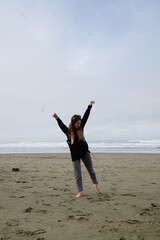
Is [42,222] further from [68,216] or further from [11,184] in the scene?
[11,184]

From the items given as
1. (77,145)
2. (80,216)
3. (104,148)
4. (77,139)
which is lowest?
(80,216)

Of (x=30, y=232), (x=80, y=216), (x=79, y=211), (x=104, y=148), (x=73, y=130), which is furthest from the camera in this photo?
(x=104, y=148)

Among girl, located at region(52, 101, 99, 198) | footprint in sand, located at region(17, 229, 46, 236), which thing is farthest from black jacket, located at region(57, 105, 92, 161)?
footprint in sand, located at region(17, 229, 46, 236)

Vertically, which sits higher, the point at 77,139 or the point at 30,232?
the point at 77,139

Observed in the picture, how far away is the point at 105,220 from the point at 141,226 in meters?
0.64

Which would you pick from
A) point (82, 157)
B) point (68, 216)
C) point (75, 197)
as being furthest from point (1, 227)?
point (82, 157)

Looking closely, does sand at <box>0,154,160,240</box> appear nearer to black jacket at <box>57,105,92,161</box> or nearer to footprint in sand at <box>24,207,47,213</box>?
footprint in sand at <box>24,207,47,213</box>

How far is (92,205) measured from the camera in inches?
213

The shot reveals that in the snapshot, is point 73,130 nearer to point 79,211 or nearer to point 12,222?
point 79,211

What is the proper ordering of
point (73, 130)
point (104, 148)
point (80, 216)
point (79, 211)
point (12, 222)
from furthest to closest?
point (104, 148) < point (73, 130) < point (79, 211) < point (80, 216) < point (12, 222)

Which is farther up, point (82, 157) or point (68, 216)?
point (82, 157)

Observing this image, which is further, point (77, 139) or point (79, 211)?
point (77, 139)

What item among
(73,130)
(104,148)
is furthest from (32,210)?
(104,148)

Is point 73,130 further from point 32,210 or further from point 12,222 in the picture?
point 12,222
